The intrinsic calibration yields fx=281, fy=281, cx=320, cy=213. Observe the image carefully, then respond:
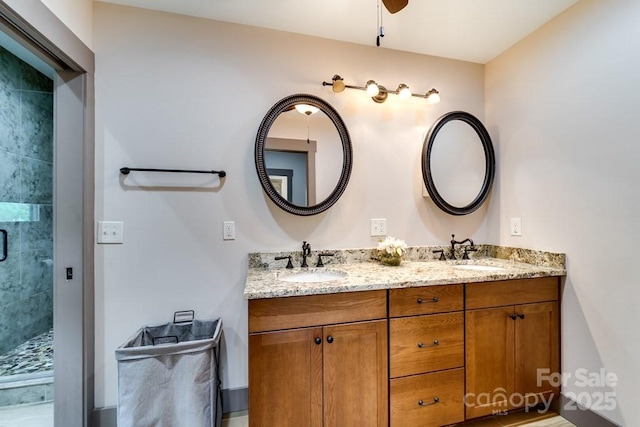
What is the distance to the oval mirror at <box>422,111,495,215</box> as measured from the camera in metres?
2.14

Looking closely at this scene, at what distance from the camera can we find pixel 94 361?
1.61 m

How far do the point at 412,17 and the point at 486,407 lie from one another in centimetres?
237

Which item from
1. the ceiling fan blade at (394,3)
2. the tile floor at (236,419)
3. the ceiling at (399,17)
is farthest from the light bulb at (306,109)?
the tile floor at (236,419)

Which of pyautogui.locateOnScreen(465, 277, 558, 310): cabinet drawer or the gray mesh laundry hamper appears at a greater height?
pyautogui.locateOnScreen(465, 277, 558, 310): cabinet drawer

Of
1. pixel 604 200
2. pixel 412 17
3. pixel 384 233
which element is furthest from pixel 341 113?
pixel 604 200

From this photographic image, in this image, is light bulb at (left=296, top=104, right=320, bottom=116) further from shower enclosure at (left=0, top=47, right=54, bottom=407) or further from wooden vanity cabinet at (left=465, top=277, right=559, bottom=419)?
shower enclosure at (left=0, top=47, right=54, bottom=407)

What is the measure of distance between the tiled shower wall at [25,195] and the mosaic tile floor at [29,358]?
0.24ft

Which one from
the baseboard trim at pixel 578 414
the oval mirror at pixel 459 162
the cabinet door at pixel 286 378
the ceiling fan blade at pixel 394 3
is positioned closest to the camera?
the ceiling fan blade at pixel 394 3

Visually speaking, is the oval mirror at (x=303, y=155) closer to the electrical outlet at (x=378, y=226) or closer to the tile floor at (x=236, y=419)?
the electrical outlet at (x=378, y=226)

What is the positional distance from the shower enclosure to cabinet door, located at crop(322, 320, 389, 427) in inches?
82.1

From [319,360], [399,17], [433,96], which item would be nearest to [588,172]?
[433,96]

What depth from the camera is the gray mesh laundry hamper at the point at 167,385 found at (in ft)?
4.35

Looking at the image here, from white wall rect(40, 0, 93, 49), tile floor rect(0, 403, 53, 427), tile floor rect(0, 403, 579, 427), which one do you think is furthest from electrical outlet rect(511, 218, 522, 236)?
tile floor rect(0, 403, 53, 427)

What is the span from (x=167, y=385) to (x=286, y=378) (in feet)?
1.93
